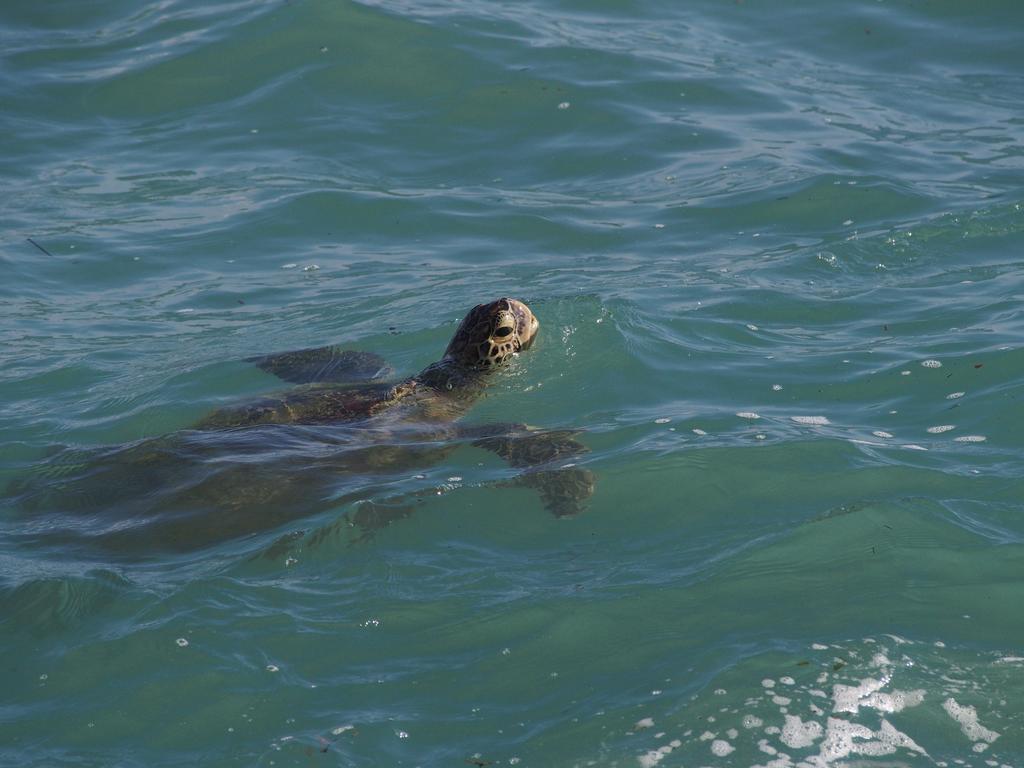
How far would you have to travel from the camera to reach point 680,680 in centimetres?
516

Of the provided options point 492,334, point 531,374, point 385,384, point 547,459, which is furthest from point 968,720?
point 385,384

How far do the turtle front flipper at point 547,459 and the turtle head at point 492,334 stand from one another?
38.7 inches

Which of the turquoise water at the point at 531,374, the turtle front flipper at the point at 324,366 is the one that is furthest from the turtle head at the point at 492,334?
the turtle front flipper at the point at 324,366

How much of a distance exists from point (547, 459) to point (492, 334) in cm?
179

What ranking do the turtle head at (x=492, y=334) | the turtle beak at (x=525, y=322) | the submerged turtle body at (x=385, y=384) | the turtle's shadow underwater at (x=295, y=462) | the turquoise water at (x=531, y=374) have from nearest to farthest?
the turquoise water at (x=531, y=374) < the turtle's shadow underwater at (x=295, y=462) < the submerged turtle body at (x=385, y=384) < the turtle head at (x=492, y=334) < the turtle beak at (x=525, y=322)

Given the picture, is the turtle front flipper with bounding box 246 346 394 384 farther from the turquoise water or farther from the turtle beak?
the turtle beak

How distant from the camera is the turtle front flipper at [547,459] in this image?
22.0 feet

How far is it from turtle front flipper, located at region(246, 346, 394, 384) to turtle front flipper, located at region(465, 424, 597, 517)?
1425 mm

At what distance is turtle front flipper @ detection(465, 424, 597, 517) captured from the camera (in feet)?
22.0

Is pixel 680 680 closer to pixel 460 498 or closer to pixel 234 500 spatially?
pixel 460 498

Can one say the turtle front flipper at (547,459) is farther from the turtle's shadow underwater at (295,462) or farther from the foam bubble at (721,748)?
the foam bubble at (721,748)

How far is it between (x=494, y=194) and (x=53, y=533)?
659 centimetres

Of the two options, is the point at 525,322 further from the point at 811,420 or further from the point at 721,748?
the point at 721,748

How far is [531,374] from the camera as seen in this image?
8781 mm
